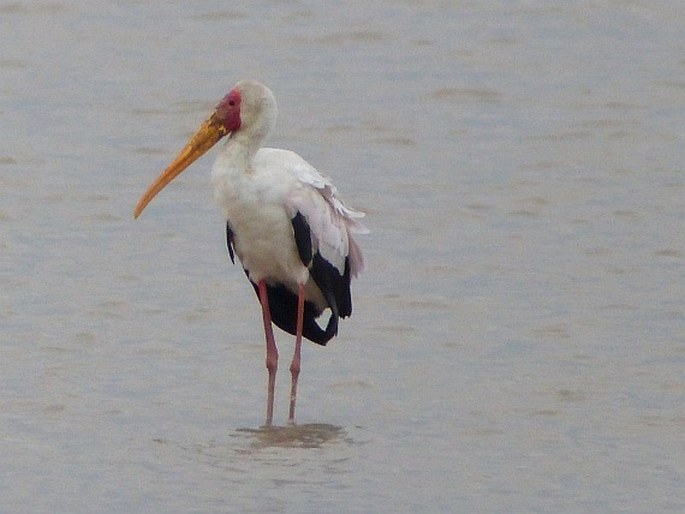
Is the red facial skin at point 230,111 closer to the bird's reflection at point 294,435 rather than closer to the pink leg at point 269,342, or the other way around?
the pink leg at point 269,342

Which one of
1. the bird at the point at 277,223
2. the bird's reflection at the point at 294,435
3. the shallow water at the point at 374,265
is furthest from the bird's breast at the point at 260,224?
the bird's reflection at the point at 294,435

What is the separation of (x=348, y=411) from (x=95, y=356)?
1.55 m

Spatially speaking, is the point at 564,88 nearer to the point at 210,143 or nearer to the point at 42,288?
the point at 42,288

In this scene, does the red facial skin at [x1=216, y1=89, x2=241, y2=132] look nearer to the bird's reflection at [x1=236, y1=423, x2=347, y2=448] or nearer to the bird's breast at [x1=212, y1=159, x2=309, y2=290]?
the bird's breast at [x1=212, y1=159, x2=309, y2=290]

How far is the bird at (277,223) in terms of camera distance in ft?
32.7

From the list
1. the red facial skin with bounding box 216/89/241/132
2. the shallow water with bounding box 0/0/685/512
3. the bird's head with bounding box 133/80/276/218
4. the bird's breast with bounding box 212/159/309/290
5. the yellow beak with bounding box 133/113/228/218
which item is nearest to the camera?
the shallow water with bounding box 0/0/685/512

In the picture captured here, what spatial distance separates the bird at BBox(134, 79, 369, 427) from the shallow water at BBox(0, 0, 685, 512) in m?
0.36

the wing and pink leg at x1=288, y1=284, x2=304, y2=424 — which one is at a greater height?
the wing

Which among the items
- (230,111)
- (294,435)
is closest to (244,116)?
(230,111)

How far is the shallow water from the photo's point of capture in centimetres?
895

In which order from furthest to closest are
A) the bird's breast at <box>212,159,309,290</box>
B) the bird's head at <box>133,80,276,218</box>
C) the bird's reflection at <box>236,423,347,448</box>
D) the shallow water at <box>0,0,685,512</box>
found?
1. the bird's head at <box>133,80,276,218</box>
2. the bird's breast at <box>212,159,309,290</box>
3. the bird's reflection at <box>236,423,347,448</box>
4. the shallow water at <box>0,0,685,512</box>

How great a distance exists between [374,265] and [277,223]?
3.32m

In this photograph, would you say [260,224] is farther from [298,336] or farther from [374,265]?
[374,265]

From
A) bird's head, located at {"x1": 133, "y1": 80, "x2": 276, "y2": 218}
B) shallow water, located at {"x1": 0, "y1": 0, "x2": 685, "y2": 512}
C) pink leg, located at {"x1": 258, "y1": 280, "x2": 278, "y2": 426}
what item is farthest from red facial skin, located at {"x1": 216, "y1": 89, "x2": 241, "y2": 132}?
shallow water, located at {"x1": 0, "y1": 0, "x2": 685, "y2": 512}
